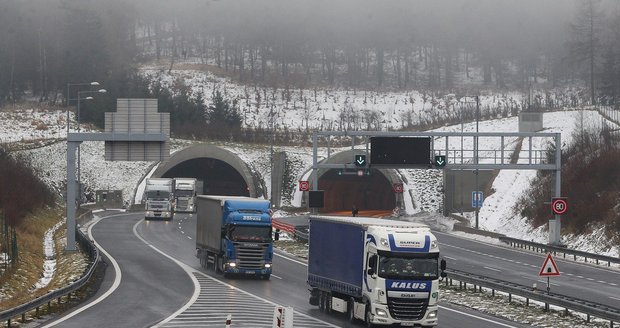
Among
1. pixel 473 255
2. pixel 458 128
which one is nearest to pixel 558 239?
pixel 473 255

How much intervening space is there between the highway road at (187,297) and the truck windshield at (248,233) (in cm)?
188

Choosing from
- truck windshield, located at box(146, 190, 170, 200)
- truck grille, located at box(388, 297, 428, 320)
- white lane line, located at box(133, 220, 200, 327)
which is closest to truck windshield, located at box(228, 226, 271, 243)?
white lane line, located at box(133, 220, 200, 327)

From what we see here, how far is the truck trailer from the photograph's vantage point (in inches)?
1214

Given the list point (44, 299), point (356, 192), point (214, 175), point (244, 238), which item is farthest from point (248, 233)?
point (214, 175)

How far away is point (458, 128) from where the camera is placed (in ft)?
428

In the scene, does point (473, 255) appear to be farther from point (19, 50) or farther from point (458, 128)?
point (19, 50)

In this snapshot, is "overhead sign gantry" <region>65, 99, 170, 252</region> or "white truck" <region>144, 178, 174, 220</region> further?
"white truck" <region>144, 178, 174, 220</region>

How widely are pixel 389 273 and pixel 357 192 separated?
279 ft

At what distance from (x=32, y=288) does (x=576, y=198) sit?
4140 cm

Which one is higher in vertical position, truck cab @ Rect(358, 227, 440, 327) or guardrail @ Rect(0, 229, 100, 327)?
truck cab @ Rect(358, 227, 440, 327)

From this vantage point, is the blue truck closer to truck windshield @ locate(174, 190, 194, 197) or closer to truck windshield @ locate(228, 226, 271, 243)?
truck windshield @ locate(228, 226, 271, 243)

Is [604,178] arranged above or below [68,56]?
below

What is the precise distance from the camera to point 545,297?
37250 millimetres

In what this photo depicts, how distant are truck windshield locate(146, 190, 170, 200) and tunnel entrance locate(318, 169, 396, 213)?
2442 cm
